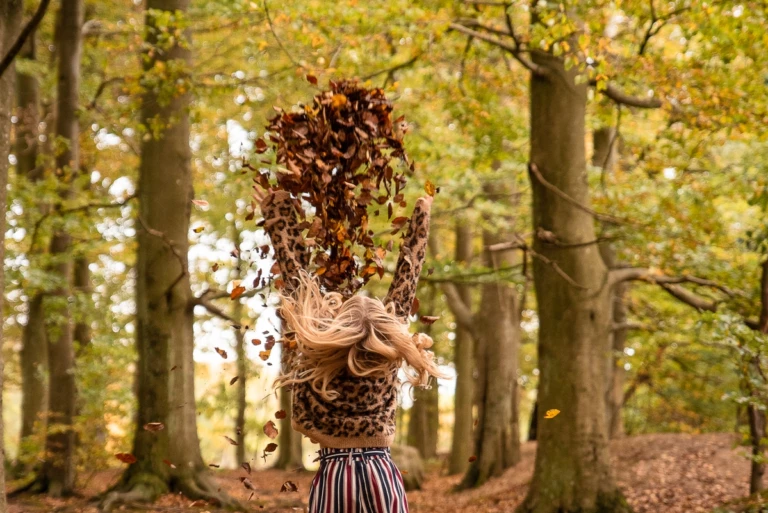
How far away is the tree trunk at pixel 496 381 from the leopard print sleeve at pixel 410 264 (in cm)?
1146

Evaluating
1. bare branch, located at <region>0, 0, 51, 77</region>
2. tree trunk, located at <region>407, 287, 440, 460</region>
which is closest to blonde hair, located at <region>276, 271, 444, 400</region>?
bare branch, located at <region>0, 0, 51, 77</region>

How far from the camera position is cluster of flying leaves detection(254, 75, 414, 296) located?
175 inches

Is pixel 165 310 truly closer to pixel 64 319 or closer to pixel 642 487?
pixel 64 319

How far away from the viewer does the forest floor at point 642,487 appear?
33.1 ft

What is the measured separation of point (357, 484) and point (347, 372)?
A: 0.52 meters

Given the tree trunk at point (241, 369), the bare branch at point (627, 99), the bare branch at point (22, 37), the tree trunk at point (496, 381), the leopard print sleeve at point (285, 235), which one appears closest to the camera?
the leopard print sleeve at point (285, 235)

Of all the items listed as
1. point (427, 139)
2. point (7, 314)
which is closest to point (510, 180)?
point (427, 139)

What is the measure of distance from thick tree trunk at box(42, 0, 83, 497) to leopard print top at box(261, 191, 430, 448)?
328 inches

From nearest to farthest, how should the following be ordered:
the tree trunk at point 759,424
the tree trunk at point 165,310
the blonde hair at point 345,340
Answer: the blonde hair at point 345,340 → the tree trunk at point 759,424 → the tree trunk at point 165,310

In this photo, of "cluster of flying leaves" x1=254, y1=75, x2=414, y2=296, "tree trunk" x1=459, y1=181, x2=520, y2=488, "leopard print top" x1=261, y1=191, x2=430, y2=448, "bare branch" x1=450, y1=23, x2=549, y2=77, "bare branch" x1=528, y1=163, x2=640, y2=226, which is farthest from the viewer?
"tree trunk" x1=459, y1=181, x2=520, y2=488

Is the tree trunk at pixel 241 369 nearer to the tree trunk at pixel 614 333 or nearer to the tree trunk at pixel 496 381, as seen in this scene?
the tree trunk at pixel 496 381

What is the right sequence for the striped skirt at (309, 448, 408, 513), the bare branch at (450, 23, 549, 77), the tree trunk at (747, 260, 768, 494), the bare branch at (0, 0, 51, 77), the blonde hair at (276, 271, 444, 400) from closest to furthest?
the blonde hair at (276, 271, 444, 400) → the striped skirt at (309, 448, 408, 513) → the bare branch at (0, 0, 51, 77) → the tree trunk at (747, 260, 768, 494) → the bare branch at (450, 23, 549, 77)

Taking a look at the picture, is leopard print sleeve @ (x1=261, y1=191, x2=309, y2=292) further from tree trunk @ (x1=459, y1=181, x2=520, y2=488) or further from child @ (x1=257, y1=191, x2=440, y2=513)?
tree trunk @ (x1=459, y1=181, x2=520, y2=488)

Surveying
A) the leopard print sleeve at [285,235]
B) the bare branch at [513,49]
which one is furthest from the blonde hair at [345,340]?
the bare branch at [513,49]
